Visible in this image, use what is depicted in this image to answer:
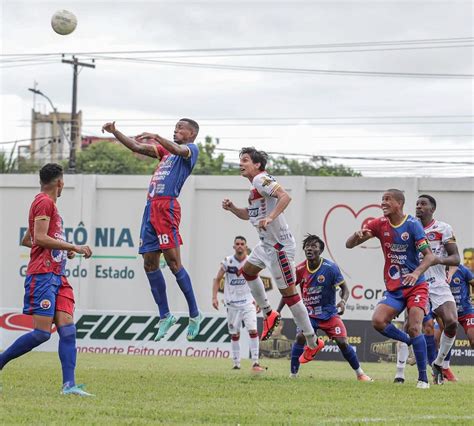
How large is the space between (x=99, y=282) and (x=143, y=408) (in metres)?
21.3

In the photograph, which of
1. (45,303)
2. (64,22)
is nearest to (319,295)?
(64,22)

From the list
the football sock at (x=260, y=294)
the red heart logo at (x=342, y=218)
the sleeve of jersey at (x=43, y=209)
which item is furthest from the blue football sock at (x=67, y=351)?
the red heart logo at (x=342, y=218)

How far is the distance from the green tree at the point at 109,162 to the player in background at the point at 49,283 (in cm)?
7393

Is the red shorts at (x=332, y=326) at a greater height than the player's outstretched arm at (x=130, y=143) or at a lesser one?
lesser

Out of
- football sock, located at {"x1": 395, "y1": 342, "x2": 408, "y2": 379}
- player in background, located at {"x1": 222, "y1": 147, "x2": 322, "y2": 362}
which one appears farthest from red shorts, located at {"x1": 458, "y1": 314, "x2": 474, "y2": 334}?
player in background, located at {"x1": 222, "y1": 147, "x2": 322, "y2": 362}

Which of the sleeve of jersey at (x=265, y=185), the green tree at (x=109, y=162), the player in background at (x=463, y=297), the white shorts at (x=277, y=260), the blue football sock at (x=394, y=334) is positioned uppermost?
the green tree at (x=109, y=162)

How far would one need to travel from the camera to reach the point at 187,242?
3055cm

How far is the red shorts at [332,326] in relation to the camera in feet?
51.2

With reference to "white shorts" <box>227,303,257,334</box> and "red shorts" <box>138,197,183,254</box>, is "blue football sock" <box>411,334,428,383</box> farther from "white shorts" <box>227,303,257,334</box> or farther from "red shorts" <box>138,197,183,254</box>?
"white shorts" <box>227,303,257,334</box>

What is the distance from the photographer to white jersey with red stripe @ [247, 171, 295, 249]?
1317 cm

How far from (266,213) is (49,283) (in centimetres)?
347

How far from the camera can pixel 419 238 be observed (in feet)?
44.5

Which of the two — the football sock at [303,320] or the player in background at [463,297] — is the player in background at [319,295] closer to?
the football sock at [303,320]

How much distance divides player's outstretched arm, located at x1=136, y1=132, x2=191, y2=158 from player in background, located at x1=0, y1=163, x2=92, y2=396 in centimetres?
129
